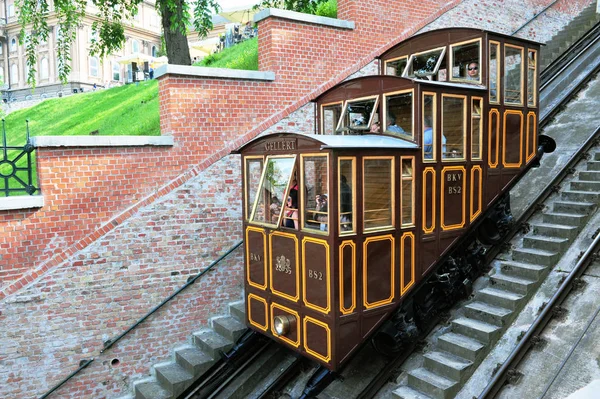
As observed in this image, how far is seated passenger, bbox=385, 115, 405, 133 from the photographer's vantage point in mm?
6270

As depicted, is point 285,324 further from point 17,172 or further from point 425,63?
point 17,172

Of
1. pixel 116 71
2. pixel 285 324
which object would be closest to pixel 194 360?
pixel 285 324

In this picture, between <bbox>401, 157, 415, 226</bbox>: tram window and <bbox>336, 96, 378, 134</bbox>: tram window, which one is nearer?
<bbox>401, 157, 415, 226</bbox>: tram window

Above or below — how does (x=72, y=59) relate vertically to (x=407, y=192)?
above

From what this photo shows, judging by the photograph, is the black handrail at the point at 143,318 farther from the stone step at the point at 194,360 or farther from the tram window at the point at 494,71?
the tram window at the point at 494,71

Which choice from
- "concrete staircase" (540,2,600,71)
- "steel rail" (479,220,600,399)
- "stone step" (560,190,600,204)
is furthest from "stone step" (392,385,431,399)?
"concrete staircase" (540,2,600,71)

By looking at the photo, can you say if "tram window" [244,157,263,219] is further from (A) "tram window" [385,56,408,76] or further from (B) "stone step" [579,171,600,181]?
(B) "stone step" [579,171,600,181]

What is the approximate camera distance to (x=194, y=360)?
7570 millimetres

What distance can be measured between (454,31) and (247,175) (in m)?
3.49

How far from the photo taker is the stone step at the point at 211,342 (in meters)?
7.66

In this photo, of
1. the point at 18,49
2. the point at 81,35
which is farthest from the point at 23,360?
the point at 18,49

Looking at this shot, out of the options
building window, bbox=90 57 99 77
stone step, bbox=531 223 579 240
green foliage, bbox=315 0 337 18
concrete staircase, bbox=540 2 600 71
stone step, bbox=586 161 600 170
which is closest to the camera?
stone step, bbox=531 223 579 240

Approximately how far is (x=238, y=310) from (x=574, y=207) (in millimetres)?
5533

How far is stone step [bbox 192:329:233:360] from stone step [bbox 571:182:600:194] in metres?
6.13
